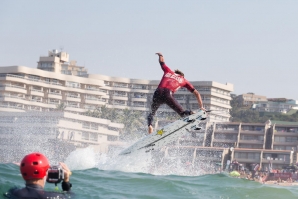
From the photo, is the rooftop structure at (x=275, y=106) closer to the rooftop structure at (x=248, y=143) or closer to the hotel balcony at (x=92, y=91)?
the hotel balcony at (x=92, y=91)

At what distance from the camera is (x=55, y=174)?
6305mm

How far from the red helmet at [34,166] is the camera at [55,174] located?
0.41 feet

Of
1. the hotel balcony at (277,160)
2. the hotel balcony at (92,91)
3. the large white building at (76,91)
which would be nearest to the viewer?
the hotel balcony at (277,160)

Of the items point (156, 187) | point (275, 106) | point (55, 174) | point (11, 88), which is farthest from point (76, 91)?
point (55, 174)

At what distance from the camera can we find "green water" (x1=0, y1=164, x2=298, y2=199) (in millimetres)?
10739

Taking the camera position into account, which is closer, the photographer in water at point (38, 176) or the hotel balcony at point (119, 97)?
the photographer in water at point (38, 176)

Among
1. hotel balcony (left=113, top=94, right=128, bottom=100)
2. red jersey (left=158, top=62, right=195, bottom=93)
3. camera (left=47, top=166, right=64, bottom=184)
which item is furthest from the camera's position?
hotel balcony (left=113, top=94, right=128, bottom=100)

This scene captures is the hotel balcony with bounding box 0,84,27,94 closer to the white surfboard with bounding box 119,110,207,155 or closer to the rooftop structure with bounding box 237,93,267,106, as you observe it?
the white surfboard with bounding box 119,110,207,155

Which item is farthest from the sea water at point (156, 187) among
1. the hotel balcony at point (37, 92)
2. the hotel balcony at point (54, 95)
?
the hotel balcony at point (54, 95)

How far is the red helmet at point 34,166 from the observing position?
609 cm

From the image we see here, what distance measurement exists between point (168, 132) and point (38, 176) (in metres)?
12.1

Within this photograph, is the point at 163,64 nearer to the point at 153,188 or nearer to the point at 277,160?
the point at 153,188

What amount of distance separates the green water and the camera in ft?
11.6

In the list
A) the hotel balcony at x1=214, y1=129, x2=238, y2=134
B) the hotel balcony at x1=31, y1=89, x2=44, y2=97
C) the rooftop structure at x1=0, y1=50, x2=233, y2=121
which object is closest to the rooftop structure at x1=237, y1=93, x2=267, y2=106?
the rooftop structure at x1=0, y1=50, x2=233, y2=121
